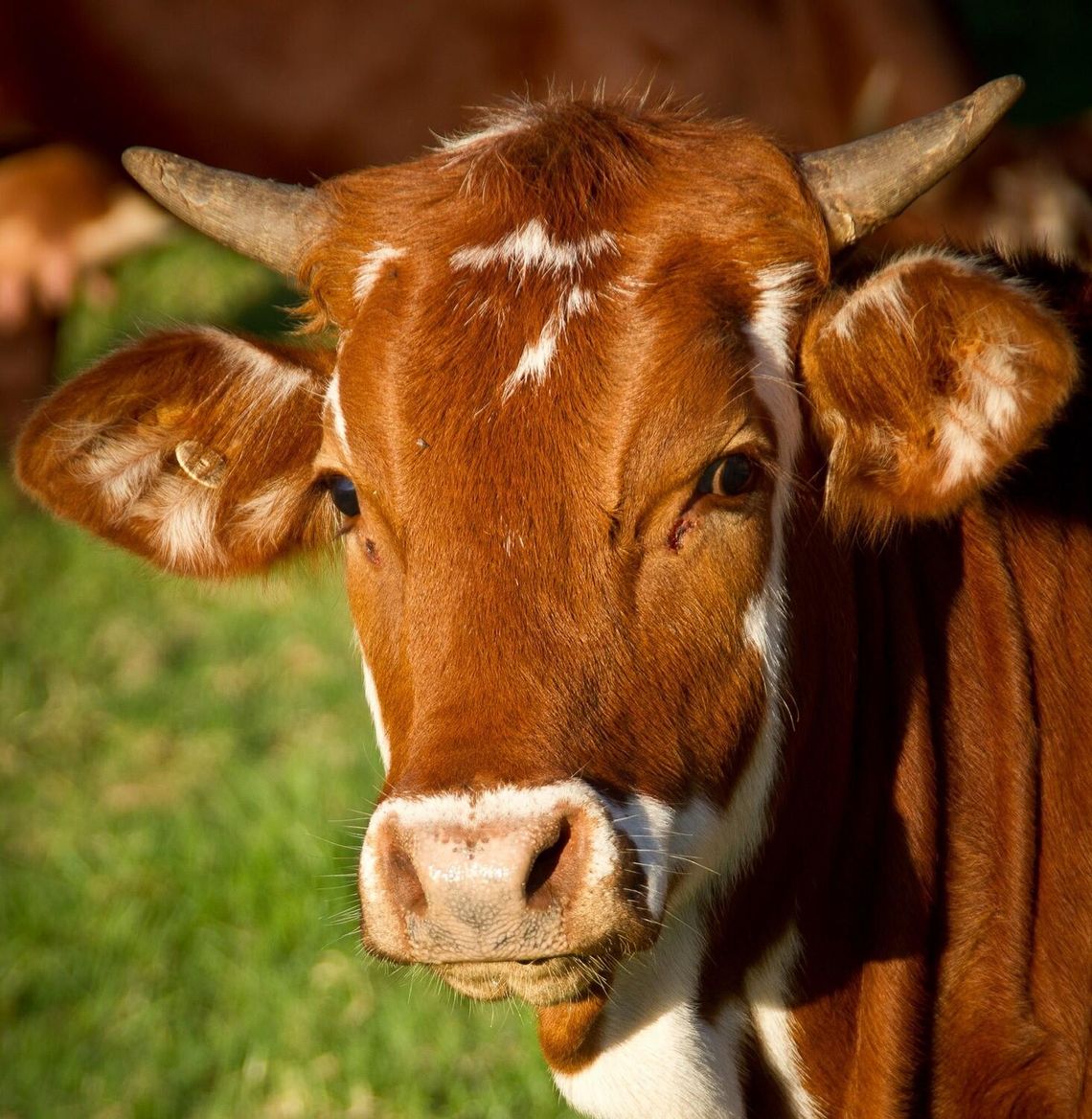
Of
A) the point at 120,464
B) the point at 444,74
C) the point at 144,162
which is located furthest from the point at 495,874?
the point at 444,74

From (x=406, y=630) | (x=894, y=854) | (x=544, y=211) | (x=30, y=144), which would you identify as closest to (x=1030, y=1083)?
(x=894, y=854)

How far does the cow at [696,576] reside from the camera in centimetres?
259

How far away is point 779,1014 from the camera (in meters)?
3.06

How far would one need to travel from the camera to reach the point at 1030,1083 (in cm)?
300

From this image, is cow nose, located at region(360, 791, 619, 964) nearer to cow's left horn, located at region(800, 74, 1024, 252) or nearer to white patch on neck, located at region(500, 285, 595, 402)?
white patch on neck, located at region(500, 285, 595, 402)

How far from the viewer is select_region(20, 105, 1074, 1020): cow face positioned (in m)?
2.51

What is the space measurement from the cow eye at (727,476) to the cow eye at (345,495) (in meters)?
0.71

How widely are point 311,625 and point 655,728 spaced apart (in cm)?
453

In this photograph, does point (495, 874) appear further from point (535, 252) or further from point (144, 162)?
point (144, 162)

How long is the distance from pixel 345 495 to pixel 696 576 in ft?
2.45

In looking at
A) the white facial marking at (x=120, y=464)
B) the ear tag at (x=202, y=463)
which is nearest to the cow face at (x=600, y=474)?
the ear tag at (x=202, y=463)

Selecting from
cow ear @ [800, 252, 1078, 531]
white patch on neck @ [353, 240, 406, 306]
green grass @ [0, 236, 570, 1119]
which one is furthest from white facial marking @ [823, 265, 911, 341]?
green grass @ [0, 236, 570, 1119]

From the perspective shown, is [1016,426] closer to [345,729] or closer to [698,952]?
[698,952]

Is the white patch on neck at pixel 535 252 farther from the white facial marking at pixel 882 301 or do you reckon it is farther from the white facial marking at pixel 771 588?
the white facial marking at pixel 882 301
